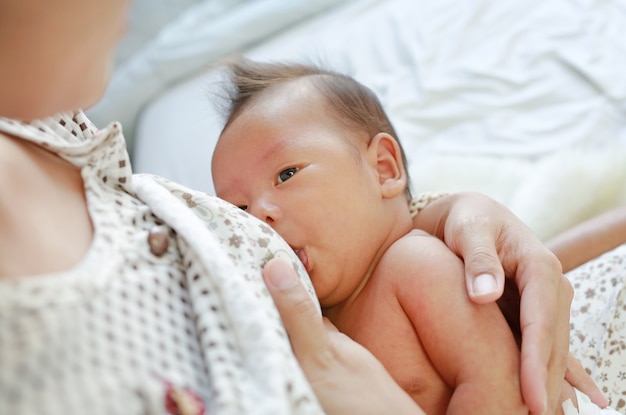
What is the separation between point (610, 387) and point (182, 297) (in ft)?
2.33

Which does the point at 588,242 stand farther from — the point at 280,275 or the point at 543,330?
the point at 280,275

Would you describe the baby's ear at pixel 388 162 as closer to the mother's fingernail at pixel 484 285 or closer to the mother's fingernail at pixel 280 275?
the mother's fingernail at pixel 484 285

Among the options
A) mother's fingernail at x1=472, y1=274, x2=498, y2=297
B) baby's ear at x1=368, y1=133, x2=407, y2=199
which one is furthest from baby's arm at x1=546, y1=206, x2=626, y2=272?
mother's fingernail at x1=472, y1=274, x2=498, y2=297

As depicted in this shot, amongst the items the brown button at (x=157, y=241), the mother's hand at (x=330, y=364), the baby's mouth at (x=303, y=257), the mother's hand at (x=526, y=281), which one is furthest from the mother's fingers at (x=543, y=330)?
the brown button at (x=157, y=241)

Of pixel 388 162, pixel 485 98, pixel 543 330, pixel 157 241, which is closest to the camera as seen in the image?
pixel 157 241

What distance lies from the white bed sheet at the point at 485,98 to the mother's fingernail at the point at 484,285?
75 cm

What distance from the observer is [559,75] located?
214 cm

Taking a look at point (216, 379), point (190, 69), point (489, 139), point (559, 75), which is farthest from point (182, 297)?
point (190, 69)

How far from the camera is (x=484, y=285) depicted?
98cm

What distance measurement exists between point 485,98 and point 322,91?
3.18ft

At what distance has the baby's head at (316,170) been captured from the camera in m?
1.12

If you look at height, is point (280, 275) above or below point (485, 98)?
above

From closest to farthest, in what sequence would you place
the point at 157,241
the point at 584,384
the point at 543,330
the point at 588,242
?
the point at 157,241 → the point at 543,330 → the point at 584,384 → the point at 588,242

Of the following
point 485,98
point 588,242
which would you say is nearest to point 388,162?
point 588,242
